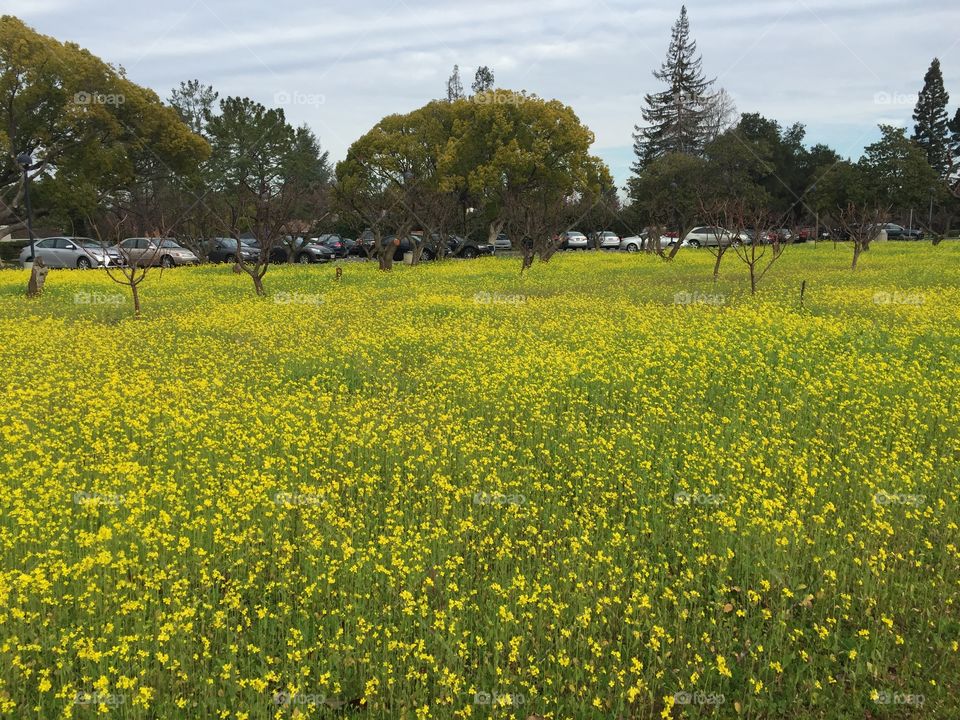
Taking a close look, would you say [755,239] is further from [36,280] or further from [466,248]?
[466,248]

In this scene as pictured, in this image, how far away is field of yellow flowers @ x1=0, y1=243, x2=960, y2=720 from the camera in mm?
4039

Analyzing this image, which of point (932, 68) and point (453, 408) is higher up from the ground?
point (932, 68)

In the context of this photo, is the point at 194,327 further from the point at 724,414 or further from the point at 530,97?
the point at 530,97

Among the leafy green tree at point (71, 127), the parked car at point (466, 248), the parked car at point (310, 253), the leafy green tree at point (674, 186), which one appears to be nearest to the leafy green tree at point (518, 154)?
the parked car at point (466, 248)

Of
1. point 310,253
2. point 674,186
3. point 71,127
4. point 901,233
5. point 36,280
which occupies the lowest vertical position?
point 36,280

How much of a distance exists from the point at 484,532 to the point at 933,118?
88424 mm

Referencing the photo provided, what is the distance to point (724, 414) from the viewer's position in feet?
28.5

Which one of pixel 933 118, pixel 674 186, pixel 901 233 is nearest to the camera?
pixel 674 186

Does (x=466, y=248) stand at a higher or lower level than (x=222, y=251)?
higher

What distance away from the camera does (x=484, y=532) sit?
571 cm

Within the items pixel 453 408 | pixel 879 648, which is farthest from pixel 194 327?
Answer: pixel 879 648

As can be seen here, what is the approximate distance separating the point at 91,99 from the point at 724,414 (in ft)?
135

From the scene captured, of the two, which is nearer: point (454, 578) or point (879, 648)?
point (879, 648)

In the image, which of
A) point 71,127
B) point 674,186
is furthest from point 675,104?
point 71,127
